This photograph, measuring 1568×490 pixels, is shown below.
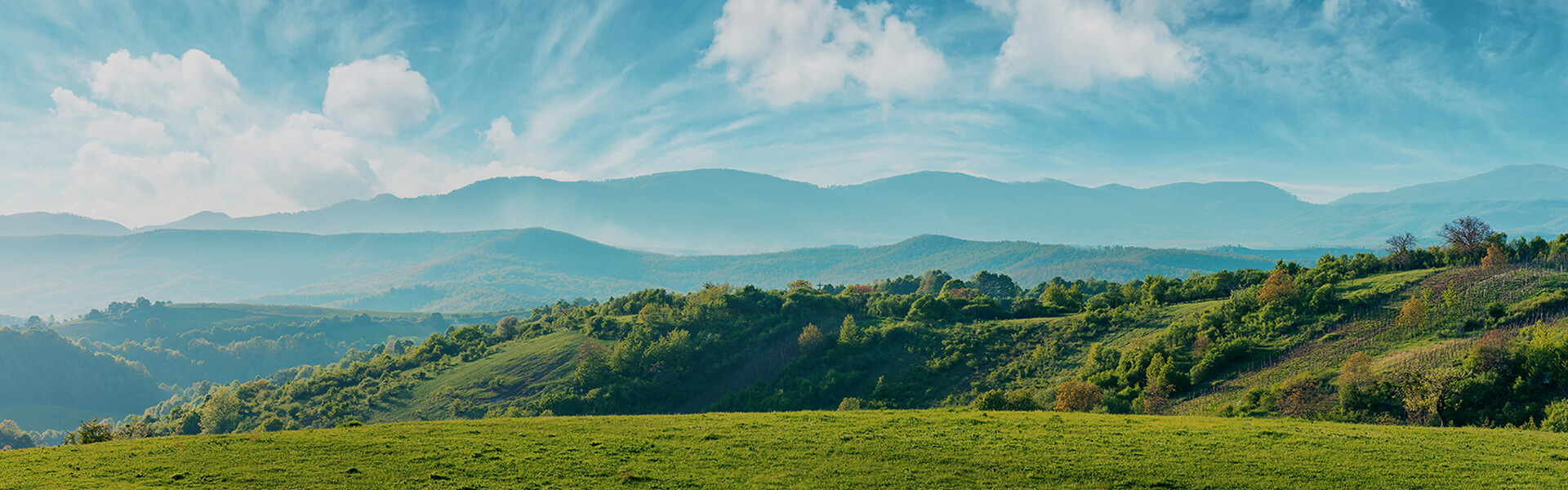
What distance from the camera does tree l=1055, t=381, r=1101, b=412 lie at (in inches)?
1978

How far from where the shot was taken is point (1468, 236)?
70.4 metres

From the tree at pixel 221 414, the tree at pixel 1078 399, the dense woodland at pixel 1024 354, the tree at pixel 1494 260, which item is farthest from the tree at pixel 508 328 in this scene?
the tree at pixel 1494 260

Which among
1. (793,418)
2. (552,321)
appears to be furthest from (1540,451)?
(552,321)

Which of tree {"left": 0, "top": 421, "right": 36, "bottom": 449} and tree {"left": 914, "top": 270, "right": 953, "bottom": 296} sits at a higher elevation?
tree {"left": 914, "top": 270, "right": 953, "bottom": 296}

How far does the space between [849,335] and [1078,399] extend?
38.5 m

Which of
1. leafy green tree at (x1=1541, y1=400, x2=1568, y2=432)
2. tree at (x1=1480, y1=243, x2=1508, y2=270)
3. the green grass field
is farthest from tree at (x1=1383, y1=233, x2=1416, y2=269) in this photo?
the green grass field

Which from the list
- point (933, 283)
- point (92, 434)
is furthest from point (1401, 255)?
point (92, 434)

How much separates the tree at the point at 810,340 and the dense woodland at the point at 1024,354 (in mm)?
360

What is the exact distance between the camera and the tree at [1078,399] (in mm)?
50250

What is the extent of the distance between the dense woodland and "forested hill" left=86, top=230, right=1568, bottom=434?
0.22 metres

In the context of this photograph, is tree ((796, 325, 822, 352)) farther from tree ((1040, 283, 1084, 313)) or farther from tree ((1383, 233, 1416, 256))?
tree ((1383, 233, 1416, 256))

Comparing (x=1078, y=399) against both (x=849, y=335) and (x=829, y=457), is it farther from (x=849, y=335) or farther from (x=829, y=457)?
(x=849, y=335)

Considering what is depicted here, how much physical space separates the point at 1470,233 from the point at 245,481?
98.6m

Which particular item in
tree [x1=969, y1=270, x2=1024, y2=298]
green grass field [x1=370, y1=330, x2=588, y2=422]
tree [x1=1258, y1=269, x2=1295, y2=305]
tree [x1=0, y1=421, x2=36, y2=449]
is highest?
tree [x1=1258, y1=269, x2=1295, y2=305]
